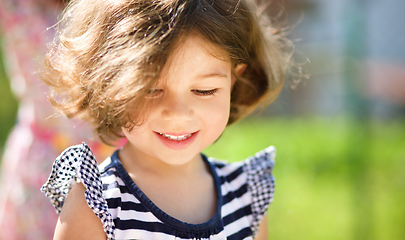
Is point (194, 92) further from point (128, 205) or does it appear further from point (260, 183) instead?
point (260, 183)

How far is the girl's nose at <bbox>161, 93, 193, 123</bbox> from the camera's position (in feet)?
3.09

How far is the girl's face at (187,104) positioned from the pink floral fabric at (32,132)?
0.74m

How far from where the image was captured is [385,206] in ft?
8.73

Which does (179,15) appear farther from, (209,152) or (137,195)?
(209,152)

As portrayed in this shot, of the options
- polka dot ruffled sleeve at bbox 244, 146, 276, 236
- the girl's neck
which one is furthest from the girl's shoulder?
the girl's neck

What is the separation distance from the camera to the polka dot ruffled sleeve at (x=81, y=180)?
3.12 ft

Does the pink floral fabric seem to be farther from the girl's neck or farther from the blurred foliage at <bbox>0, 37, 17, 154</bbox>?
the blurred foliage at <bbox>0, 37, 17, 154</bbox>

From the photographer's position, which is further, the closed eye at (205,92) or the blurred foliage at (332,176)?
the blurred foliage at (332,176)

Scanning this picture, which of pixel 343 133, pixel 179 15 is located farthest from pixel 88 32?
pixel 343 133

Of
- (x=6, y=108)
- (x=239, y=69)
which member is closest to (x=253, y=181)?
(x=239, y=69)

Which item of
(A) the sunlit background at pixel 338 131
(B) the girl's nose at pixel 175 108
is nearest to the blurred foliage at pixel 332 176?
(A) the sunlit background at pixel 338 131

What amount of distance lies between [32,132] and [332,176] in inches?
92.0

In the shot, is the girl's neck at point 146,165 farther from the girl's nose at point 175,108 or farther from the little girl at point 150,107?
the girl's nose at point 175,108

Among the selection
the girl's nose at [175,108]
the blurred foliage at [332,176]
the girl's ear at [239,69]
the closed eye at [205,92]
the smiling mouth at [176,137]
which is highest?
the girl's ear at [239,69]
